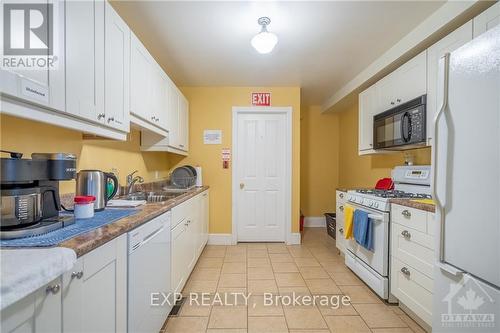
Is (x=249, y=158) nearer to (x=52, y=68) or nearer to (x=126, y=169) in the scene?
(x=126, y=169)

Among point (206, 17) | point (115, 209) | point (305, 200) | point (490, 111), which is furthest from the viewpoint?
point (305, 200)

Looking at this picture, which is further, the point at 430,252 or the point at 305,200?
the point at 305,200

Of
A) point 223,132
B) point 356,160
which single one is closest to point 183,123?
point 223,132

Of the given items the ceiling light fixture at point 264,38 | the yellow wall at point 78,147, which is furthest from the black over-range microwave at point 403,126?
the yellow wall at point 78,147

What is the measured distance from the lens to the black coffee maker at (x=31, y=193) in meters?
0.87

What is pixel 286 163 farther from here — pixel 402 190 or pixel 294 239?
pixel 402 190

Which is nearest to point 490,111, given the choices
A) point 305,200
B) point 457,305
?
point 457,305

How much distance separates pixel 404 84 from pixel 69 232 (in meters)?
2.89

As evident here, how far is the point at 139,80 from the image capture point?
74.7 inches

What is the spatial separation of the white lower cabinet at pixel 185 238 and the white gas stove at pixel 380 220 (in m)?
1.73

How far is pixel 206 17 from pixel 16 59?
1444 millimetres

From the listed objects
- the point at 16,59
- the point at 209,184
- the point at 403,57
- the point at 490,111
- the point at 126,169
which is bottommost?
the point at 209,184

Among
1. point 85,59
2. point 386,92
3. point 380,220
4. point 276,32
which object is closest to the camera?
point 85,59

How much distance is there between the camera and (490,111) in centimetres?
101
